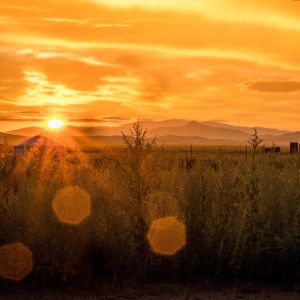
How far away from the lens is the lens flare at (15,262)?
30.1 feet

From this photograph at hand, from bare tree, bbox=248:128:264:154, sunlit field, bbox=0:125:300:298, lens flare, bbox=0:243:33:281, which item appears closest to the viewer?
lens flare, bbox=0:243:33:281

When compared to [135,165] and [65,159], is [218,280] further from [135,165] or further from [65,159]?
[65,159]

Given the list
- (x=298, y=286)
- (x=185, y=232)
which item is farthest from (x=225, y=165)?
(x=298, y=286)

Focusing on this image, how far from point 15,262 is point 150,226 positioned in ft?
7.12

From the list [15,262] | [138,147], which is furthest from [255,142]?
[15,262]

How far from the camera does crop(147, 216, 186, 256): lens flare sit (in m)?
9.66

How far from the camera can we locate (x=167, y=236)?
9.72 m

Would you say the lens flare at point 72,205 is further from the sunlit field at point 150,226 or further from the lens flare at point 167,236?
the lens flare at point 167,236

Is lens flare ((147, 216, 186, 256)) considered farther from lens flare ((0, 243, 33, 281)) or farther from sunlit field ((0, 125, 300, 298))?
lens flare ((0, 243, 33, 281))

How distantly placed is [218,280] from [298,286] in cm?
121

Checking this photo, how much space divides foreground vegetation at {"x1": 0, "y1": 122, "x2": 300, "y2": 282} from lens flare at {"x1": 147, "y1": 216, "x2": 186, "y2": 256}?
100 millimetres

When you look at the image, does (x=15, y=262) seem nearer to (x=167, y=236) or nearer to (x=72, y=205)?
(x=72, y=205)

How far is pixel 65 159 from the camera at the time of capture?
13164mm

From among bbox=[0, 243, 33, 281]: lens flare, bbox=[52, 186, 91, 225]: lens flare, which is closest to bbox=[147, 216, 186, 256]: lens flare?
bbox=[52, 186, 91, 225]: lens flare
